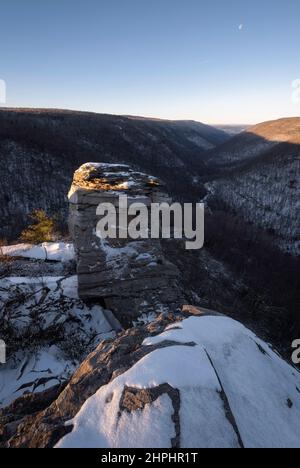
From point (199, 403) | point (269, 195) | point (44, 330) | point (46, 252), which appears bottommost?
point (44, 330)

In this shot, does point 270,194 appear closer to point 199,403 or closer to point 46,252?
point 46,252

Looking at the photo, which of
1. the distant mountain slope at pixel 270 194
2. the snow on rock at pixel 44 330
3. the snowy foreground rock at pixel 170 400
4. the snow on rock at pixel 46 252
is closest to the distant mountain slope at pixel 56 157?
the distant mountain slope at pixel 270 194

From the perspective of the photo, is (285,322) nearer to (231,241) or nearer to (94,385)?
(94,385)

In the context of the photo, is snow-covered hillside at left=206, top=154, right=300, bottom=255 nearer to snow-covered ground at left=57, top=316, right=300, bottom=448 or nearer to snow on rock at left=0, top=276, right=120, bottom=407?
snow on rock at left=0, top=276, right=120, bottom=407

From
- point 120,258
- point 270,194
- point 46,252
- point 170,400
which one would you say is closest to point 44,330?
point 120,258

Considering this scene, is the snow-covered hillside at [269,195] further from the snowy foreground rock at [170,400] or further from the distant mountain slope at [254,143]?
the snowy foreground rock at [170,400]

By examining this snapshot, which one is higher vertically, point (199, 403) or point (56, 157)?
point (56, 157)

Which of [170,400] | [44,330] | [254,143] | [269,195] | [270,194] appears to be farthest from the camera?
[254,143]
